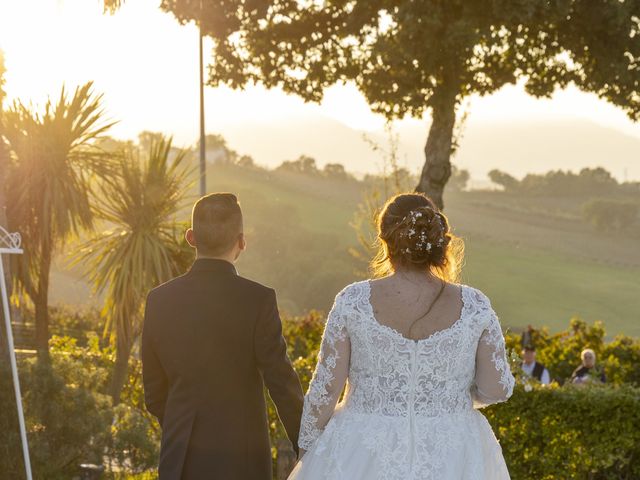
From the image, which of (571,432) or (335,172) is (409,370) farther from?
(335,172)

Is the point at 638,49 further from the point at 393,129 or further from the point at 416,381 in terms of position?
the point at 416,381

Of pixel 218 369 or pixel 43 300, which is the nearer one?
pixel 218 369

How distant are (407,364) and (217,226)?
886 millimetres

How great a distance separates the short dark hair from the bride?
486 mm

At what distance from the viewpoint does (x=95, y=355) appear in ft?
52.3

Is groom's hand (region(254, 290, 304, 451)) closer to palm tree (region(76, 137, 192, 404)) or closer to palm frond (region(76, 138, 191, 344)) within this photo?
palm tree (region(76, 137, 192, 404))

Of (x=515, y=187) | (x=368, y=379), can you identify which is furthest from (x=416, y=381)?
(x=515, y=187)

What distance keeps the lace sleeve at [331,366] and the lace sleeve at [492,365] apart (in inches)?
19.9

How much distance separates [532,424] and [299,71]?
38.8 feet

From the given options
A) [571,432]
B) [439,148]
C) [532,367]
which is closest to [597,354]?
[532,367]

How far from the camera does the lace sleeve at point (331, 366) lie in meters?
3.96

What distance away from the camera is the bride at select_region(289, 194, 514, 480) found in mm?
3904

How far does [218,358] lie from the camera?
397 cm

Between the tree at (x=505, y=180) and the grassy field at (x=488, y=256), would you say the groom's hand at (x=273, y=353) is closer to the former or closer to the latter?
the grassy field at (x=488, y=256)
